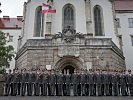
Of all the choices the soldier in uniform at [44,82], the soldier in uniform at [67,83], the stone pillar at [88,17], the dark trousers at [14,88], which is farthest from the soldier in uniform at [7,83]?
the stone pillar at [88,17]

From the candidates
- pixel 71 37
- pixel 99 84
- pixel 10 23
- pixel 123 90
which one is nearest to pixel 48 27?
pixel 71 37

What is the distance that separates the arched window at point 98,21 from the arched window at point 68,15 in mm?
2813

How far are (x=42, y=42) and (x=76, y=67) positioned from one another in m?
4.34

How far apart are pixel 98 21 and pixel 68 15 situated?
3660 millimetres

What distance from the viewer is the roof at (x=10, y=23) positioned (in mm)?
41906

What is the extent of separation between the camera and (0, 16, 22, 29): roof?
4191cm

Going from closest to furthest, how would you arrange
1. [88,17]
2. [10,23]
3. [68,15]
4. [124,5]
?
[88,17]
[68,15]
[124,5]
[10,23]

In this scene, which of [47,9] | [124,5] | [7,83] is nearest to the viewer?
[7,83]

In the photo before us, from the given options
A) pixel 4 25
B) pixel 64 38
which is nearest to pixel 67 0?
pixel 64 38

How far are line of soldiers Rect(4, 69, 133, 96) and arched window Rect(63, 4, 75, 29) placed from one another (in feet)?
39.7

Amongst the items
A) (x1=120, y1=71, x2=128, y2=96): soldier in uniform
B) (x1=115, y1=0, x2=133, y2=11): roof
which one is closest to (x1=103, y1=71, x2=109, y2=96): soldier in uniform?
(x1=120, y1=71, x2=128, y2=96): soldier in uniform

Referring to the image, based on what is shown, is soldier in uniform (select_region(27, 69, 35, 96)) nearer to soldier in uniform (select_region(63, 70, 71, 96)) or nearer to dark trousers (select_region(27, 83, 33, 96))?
dark trousers (select_region(27, 83, 33, 96))

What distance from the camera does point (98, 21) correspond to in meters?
27.9

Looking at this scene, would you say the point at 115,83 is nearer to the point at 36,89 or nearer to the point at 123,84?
the point at 123,84
